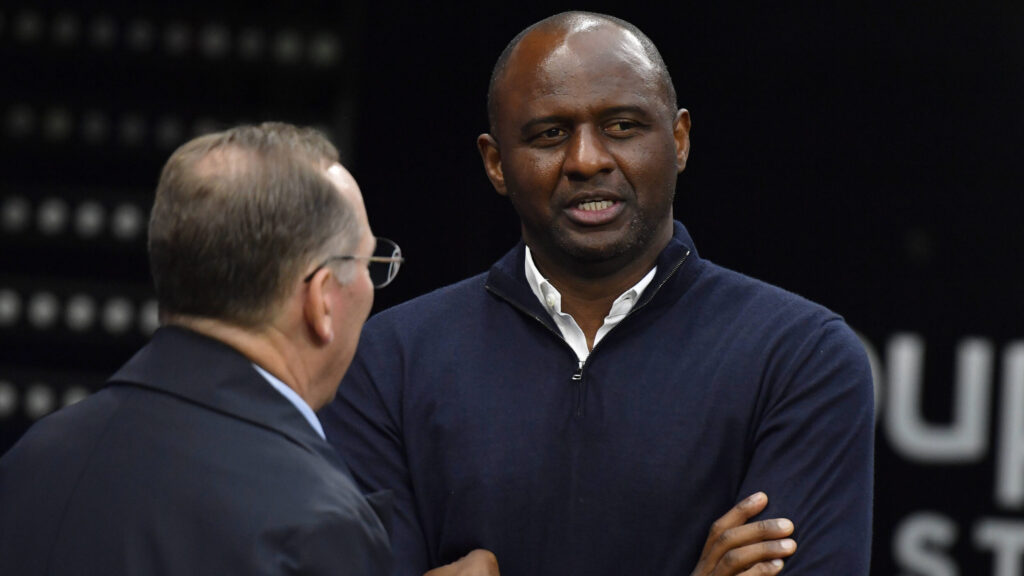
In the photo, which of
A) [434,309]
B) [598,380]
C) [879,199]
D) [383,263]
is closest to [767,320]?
[598,380]

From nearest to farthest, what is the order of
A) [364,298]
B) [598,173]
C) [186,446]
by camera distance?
[186,446] < [364,298] < [598,173]

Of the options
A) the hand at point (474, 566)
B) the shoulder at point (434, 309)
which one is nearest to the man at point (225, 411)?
the hand at point (474, 566)

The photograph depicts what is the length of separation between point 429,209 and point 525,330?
1783mm

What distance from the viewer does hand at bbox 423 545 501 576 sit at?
2.10 m

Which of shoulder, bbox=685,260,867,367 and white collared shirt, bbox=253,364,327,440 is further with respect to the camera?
shoulder, bbox=685,260,867,367

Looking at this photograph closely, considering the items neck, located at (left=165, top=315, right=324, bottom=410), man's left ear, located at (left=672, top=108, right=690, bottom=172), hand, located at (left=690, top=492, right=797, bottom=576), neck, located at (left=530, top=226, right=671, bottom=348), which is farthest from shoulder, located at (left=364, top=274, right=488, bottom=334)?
neck, located at (left=165, top=315, right=324, bottom=410)

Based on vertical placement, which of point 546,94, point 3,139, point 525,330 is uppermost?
point 546,94

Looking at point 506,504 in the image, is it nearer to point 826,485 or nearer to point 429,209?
point 826,485

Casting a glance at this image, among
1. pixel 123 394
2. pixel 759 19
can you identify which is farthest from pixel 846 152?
pixel 123 394

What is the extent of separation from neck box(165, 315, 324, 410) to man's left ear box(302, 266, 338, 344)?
0.03 metres

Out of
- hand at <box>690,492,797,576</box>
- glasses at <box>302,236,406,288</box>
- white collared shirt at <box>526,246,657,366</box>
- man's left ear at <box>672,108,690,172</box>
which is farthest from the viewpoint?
man's left ear at <box>672,108,690,172</box>

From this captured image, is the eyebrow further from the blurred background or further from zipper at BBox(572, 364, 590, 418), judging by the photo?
the blurred background

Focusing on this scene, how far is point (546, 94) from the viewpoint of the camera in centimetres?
230

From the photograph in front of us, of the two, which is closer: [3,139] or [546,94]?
[546,94]
